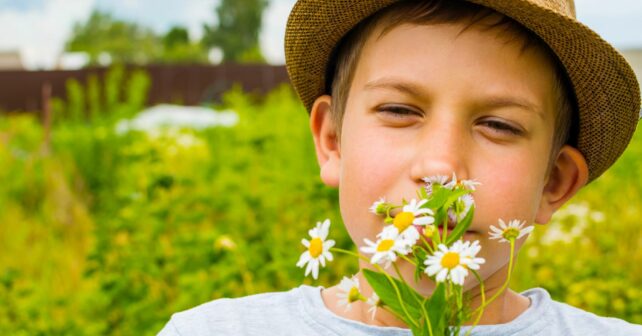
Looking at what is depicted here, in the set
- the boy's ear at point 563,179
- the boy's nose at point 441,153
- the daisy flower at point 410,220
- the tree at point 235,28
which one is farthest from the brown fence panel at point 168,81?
the tree at point 235,28

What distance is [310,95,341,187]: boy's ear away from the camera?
1.71 meters

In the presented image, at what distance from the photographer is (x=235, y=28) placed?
49188mm

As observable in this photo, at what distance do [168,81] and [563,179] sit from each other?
62.7 ft

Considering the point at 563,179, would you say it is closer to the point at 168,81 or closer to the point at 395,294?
the point at 395,294

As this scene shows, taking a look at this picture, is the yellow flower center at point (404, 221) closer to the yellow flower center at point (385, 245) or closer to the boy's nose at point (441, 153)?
the yellow flower center at point (385, 245)

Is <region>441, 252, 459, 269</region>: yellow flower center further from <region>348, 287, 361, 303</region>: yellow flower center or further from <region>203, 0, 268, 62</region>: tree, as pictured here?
<region>203, 0, 268, 62</region>: tree

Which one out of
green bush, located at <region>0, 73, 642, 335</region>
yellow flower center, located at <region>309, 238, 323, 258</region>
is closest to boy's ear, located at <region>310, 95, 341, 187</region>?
yellow flower center, located at <region>309, 238, 323, 258</region>

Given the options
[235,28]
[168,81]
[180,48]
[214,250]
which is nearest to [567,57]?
[214,250]

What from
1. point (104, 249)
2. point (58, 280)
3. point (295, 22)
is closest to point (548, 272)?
point (104, 249)

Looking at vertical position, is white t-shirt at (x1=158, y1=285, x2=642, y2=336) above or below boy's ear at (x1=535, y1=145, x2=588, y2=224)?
below

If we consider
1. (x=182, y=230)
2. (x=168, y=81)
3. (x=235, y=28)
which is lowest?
(x=235, y=28)

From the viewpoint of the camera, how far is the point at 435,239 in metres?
1.00

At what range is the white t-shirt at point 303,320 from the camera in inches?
62.9

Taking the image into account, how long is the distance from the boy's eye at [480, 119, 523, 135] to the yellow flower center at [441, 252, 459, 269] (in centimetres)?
50
